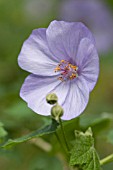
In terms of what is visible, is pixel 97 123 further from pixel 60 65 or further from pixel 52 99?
pixel 52 99

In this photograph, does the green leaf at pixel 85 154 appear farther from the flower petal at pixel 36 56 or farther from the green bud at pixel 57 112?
the flower petal at pixel 36 56

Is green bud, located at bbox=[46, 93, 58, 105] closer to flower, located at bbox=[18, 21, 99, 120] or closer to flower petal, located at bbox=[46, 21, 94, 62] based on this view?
flower, located at bbox=[18, 21, 99, 120]

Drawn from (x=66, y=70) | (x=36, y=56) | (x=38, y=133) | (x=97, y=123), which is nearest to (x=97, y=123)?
A: (x=97, y=123)

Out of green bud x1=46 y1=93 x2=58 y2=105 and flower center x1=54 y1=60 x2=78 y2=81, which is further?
flower center x1=54 y1=60 x2=78 y2=81

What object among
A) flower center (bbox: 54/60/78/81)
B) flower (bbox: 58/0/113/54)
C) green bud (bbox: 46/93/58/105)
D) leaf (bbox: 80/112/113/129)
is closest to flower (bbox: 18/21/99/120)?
flower center (bbox: 54/60/78/81)

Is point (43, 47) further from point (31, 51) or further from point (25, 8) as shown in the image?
point (25, 8)

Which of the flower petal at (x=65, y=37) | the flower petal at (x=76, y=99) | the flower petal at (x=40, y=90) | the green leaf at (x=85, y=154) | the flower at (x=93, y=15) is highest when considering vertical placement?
the flower at (x=93, y=15)

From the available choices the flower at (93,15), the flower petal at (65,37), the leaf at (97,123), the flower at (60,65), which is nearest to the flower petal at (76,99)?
the flower at (60,65)

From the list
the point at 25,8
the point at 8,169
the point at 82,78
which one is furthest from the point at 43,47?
the point at 25,8
